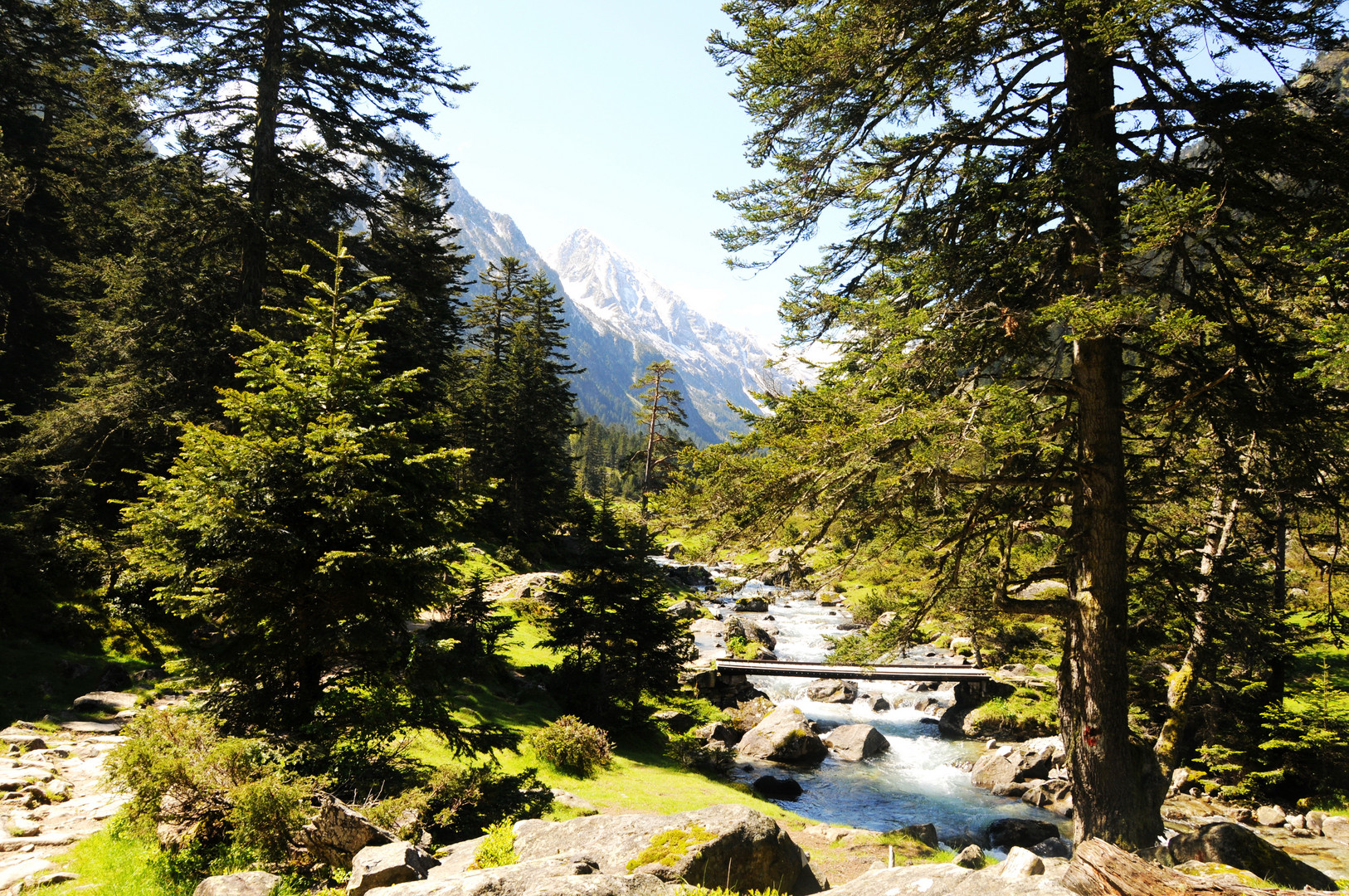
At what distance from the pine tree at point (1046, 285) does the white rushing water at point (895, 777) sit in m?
2.97

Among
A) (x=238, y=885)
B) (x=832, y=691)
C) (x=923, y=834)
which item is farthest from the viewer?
(x=832, y=691)

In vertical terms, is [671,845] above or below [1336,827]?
above

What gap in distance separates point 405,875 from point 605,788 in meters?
7.47

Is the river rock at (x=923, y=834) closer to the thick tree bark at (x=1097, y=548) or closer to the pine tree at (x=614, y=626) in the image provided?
the thick tree bark at (x=1097, y=548)

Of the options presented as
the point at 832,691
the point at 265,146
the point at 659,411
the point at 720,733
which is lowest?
the point at 832,691

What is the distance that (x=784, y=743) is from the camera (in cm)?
1855

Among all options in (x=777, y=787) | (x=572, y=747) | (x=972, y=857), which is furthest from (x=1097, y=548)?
(x=777, y=787)

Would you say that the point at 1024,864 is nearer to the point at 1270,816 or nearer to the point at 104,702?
the point at 104,702

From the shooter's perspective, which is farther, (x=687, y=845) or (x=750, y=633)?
(x=750, y=633)

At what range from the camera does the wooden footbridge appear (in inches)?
878

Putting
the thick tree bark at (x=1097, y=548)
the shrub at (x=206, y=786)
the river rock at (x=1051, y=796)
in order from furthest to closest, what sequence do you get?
the river rock at (x=1051, y=796)
the thick tree bark at (x=1097, y=548)
the shrub at (x=206, y=786)

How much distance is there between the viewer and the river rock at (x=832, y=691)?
82.9ft

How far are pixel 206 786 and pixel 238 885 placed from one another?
1830 mm

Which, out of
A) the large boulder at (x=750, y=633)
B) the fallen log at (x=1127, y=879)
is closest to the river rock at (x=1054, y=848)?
the fallen log at (x=1127, y=879)
